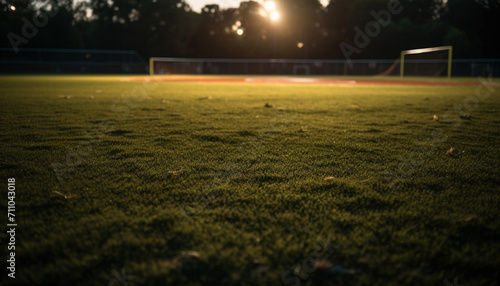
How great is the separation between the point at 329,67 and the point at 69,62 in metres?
32.1

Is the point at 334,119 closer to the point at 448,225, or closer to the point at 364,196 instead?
the point at 364,196

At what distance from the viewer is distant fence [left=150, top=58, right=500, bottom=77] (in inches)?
1364

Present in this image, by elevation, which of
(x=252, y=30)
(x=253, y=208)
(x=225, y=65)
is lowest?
(x=253, y=208)

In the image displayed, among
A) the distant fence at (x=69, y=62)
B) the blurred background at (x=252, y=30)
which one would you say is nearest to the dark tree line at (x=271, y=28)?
the blurred background at (x=252, y=30)

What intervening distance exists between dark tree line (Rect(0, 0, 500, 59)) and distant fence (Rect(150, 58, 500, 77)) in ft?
33.5

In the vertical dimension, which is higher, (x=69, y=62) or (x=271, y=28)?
(x=271, y=28)

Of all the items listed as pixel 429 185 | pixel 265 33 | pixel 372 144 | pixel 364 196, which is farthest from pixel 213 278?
pixel 265 33

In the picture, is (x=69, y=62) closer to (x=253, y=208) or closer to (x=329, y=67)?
(x=329, y=67)

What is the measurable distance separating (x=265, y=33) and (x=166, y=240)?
53811mm

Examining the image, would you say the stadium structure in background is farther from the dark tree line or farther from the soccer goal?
the dark tree line

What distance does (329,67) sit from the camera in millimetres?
42781

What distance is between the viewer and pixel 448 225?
2068 millimetres

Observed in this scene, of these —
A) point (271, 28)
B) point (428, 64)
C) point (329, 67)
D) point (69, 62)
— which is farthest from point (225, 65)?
point (428, 64)

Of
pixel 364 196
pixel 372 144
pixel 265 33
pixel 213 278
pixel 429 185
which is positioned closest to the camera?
pixel 213 278
